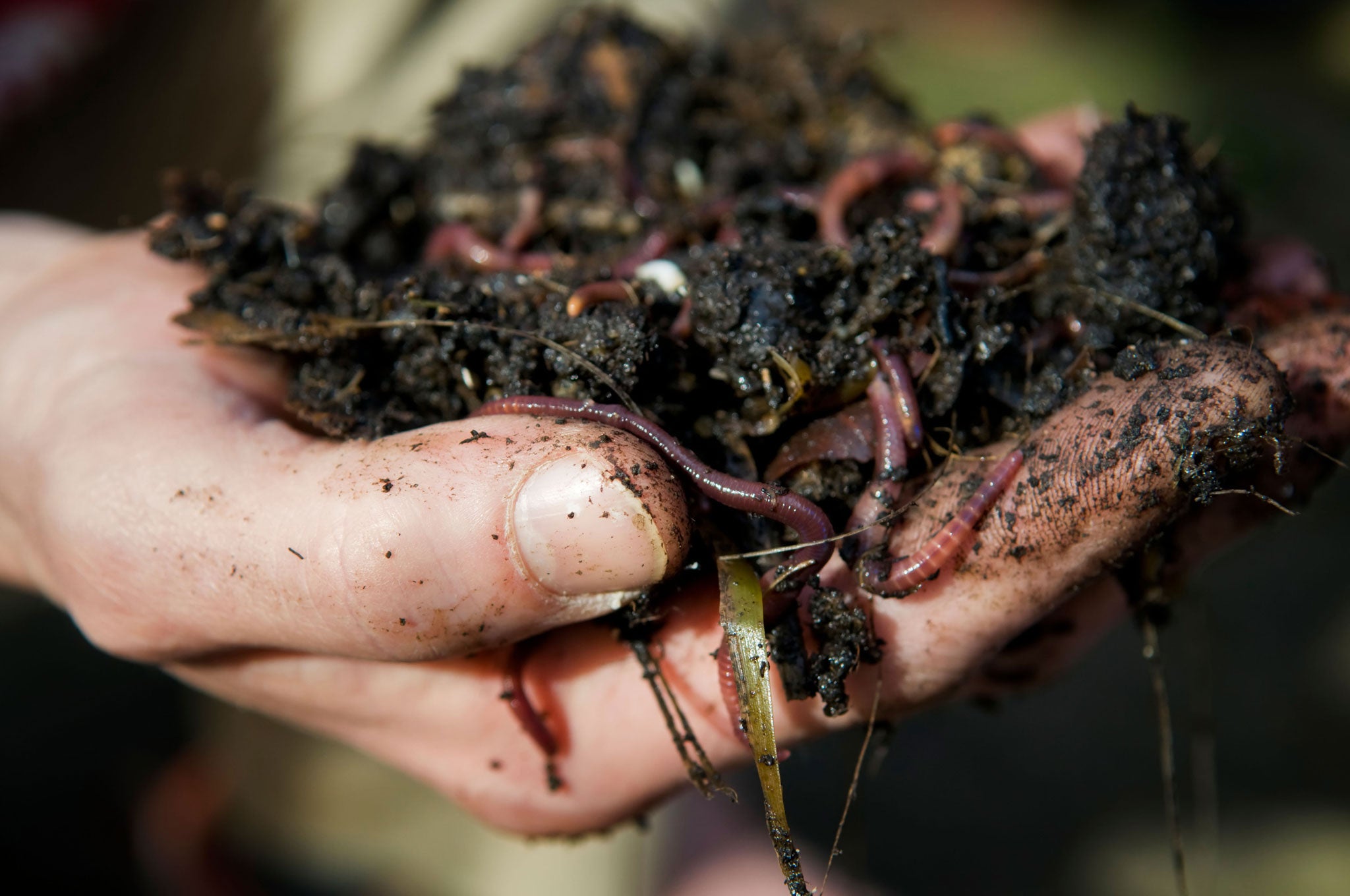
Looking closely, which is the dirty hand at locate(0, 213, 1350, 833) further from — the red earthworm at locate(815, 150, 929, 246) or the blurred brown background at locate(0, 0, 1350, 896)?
the blurred brown background at locate(0, 0, 1350, 896)

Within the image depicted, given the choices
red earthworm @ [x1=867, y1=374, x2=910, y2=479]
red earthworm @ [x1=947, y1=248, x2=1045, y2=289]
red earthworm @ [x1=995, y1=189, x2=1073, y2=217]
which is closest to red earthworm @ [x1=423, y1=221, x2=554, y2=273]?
red earthworm @ [x1=867, y1=374, x2=910, y2=479]

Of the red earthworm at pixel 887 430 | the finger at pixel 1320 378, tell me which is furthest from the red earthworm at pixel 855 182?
the finger at pixel 1320 378

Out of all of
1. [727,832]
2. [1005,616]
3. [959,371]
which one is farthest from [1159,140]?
[727,832]

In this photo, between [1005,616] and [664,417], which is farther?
[664,417]

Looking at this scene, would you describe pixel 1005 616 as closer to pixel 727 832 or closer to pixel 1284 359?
pixel 1284 359

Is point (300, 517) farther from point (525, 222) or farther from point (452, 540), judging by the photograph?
point (525, 222)

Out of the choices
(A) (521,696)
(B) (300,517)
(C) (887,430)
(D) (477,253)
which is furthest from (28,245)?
(C) (887,430)

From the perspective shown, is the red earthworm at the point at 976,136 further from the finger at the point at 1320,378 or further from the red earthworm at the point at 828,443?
the red earthworm at the point at 828,443
